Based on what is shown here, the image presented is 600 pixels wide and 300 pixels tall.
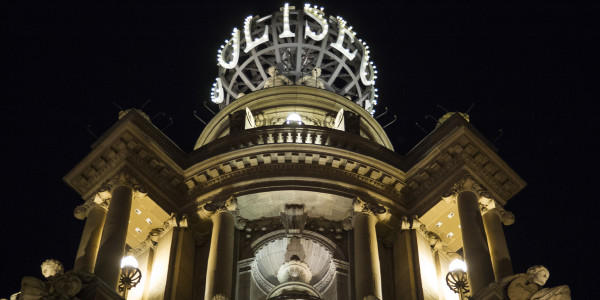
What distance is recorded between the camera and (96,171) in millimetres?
42812

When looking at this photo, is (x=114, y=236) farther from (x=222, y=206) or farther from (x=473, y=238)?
(x=473, y=238)

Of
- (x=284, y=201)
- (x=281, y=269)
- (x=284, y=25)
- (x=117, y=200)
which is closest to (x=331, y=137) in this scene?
(x=284, y=201)

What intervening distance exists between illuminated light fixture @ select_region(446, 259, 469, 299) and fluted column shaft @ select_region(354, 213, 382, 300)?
2.92m

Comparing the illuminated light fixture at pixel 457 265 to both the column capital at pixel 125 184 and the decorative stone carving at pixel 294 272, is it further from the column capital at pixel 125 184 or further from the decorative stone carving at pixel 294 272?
the column capital at pixel 125 184

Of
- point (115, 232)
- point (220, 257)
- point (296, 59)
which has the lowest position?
point (220, 257)

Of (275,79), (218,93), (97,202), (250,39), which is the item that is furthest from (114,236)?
A: (250,39)

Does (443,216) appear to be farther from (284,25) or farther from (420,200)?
(284,25)

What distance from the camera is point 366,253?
39.6 m

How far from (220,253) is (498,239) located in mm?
10570

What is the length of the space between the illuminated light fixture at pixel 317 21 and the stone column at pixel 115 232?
17.5 meters

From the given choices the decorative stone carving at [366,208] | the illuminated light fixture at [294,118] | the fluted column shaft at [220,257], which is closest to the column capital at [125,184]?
the fluted column shaft at [220,257]

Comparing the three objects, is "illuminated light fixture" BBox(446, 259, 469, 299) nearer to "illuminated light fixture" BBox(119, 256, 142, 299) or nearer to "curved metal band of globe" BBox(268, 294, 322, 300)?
"curved metal band of globe" BBox(268, 294, 322, 300)

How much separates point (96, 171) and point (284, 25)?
16656 millimetres

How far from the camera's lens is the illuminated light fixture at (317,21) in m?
55.8
